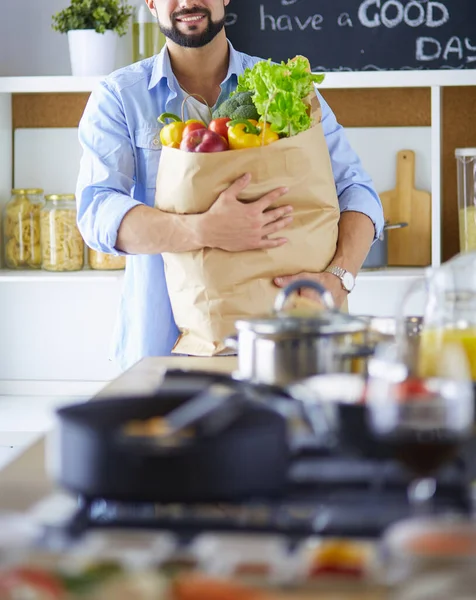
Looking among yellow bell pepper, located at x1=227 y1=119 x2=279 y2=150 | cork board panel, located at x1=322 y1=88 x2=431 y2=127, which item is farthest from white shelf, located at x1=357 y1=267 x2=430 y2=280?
yellow bell pepper, located at x1=227 y1=119 x2=279 y2=150

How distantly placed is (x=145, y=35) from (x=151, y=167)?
947 mm

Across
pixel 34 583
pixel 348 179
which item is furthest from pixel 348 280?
pixel 34 583

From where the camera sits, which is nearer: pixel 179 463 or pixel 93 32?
pixel 179 463

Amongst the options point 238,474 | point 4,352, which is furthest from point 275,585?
point 4,352

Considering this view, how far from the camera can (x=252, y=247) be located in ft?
6.02

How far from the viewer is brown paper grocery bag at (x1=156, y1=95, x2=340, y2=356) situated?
1.81 m

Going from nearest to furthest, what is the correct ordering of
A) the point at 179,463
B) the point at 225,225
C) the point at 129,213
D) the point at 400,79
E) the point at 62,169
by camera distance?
the point at 179,463 → the point at 225,225 → the point at 129,213 → the point at 400,79 → the point at 62,169

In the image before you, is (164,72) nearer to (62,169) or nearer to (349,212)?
(349,212)

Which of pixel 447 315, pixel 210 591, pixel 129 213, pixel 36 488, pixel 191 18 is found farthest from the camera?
pixel 191 18

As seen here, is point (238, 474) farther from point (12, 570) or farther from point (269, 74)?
point (269, 74)

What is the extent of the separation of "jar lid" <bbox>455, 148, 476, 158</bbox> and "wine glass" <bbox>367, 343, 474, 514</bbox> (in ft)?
6.65

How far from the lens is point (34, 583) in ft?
2.20

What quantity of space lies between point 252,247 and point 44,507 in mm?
1025

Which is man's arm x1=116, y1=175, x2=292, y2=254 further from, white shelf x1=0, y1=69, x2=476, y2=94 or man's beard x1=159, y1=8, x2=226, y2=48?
white shelf x1=0, y1=69, x2=476, y2=94
